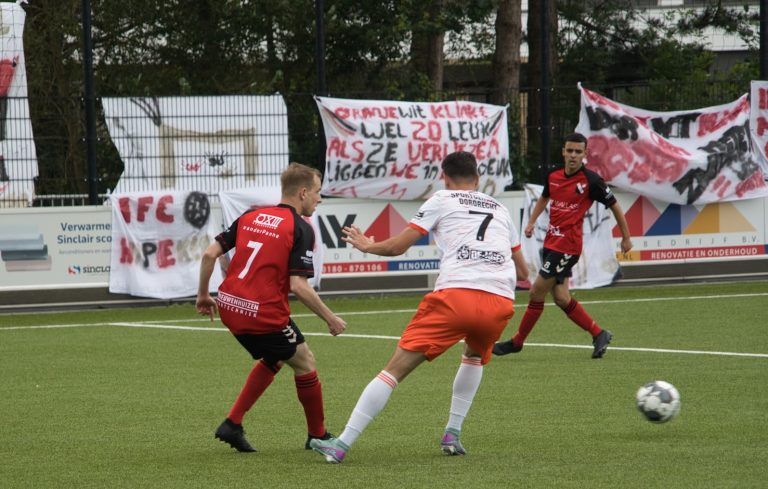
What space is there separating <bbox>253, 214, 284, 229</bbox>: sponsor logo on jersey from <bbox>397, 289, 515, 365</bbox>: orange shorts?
3.05ft

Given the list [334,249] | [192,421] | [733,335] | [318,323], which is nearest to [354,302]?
[334,249]

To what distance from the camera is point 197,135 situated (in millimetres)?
17000

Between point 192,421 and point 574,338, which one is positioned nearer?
point 192,421

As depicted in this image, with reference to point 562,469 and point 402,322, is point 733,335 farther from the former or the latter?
point 562,469

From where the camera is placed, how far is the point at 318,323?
15188 millimetres

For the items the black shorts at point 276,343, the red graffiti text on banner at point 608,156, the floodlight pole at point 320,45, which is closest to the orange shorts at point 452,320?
the black shorts at point 276,343

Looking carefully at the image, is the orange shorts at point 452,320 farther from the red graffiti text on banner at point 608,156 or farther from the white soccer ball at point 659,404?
the red graffiti text on banner at point 608,156

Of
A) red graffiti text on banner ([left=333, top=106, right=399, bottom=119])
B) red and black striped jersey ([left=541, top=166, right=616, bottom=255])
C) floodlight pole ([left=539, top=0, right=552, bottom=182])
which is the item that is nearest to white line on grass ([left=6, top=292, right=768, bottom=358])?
red and black striped jersey ([left=541, top=166, right=616, bottom=255])

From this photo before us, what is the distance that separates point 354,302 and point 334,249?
76cm

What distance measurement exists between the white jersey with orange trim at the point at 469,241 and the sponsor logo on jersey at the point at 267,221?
0.74 metres

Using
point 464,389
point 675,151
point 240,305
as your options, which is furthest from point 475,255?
point 675,151

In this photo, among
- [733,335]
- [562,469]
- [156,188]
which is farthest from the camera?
[156,188]

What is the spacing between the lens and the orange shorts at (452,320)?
22.9ft

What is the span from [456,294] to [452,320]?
0.49ft
